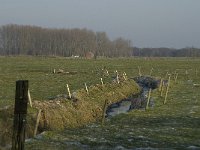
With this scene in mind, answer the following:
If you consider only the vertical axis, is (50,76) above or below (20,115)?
below

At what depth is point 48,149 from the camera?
1521 centimetres

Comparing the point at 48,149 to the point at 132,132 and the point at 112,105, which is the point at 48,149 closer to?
the point at 132,132

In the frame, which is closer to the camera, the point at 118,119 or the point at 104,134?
the point at 104,134

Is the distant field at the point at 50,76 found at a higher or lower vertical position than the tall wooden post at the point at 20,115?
lower

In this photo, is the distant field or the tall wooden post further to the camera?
the distant field

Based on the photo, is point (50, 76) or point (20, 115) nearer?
point (20, 115)

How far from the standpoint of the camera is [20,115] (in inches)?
303

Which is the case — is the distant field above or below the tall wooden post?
below

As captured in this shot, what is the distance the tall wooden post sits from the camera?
299 inches

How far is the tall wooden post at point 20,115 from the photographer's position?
759cm

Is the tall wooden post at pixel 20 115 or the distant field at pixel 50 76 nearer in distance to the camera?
the tall wooden post at pixel 20 115

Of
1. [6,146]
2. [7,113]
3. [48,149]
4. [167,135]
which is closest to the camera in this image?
[48,149]

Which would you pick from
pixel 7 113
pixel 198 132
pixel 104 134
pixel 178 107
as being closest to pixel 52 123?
pixel 7 113

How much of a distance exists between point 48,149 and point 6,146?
6.63ft
